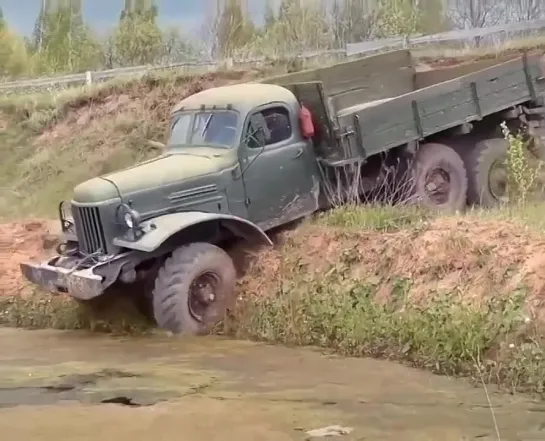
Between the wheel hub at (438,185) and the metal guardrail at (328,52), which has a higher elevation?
the metal guardrail at (328,52)

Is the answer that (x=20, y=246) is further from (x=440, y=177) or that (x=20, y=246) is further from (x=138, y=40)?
(x=138, y=40)

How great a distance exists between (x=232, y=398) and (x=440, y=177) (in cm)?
605

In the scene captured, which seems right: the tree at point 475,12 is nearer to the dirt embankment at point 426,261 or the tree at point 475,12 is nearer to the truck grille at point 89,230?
the dirt embankment at point 426,261

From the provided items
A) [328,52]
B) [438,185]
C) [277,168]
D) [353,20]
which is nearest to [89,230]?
[277,168]

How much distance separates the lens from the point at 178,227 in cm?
927

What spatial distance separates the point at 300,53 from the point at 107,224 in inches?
468

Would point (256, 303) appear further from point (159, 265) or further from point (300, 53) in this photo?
point (300, 53)

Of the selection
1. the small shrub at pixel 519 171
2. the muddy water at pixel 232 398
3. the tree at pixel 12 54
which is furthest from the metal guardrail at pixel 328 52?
the muddy water at pixel 232 398

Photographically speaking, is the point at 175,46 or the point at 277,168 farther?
the point at 175,46

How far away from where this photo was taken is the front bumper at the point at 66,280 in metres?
9.14

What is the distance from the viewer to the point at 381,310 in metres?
8.59

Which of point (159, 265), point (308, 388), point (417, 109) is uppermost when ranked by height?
point (417, 109)

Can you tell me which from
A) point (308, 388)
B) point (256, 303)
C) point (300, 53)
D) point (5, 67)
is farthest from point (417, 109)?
point (5, 67)

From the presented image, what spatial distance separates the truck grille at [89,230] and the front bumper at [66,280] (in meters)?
0.34
